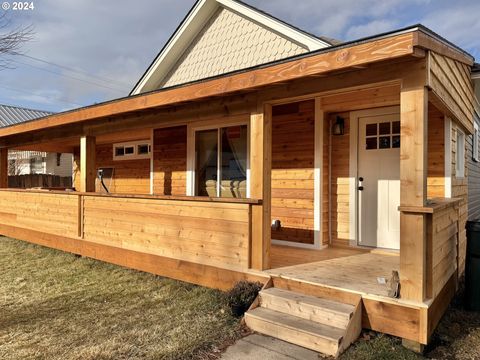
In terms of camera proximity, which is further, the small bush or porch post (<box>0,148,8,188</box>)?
porch post (<box>0,148,8,188</box>)

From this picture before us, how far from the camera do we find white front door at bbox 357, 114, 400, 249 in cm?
525

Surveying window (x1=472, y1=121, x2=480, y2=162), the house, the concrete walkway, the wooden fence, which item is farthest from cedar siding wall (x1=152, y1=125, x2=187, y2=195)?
the wooden fence

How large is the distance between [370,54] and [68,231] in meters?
6.32

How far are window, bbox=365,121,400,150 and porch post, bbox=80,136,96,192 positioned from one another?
497cm

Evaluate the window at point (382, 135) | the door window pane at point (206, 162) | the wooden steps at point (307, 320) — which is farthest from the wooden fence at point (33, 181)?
the wooden steps at point (307, 320)

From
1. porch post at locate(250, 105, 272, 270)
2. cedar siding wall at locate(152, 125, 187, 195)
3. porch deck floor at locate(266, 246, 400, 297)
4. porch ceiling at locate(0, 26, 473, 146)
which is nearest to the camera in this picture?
porch ceiling at locate(0, 26, 473, 146)

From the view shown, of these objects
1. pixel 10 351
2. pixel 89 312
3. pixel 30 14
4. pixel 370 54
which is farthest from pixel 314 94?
pixel 30 14

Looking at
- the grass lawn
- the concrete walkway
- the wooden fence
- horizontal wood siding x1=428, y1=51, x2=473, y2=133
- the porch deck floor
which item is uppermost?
horizontal wood siding x1=428, y1=51, x2=473, y2=133

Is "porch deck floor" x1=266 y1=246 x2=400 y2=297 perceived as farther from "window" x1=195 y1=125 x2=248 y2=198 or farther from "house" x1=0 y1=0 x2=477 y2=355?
"window" x1=195 y1=125 x2=248 y2=198

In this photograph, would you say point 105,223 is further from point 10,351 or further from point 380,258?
point 380,258

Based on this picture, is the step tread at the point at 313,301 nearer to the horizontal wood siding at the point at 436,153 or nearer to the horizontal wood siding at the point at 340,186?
the horizontal wood siding at the point at 340,186

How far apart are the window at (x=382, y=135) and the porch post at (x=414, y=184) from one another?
223 cm

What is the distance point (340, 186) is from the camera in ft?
18.5

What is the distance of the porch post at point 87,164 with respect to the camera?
6707mm
